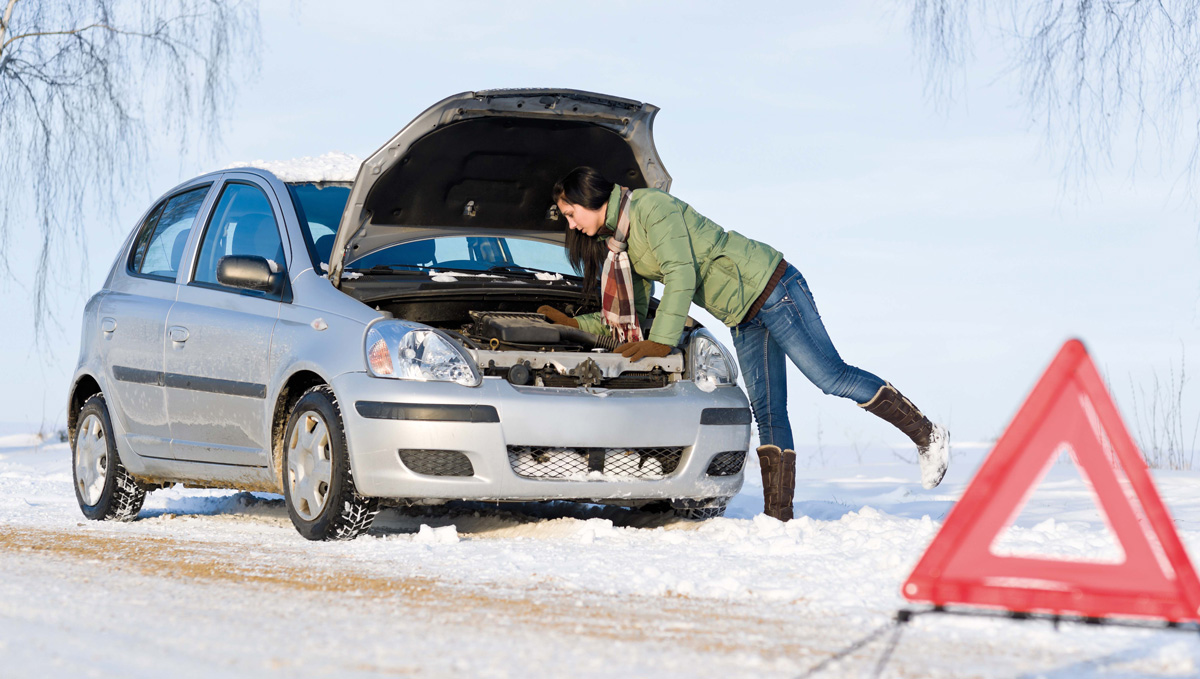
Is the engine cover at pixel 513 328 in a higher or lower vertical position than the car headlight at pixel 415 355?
higher

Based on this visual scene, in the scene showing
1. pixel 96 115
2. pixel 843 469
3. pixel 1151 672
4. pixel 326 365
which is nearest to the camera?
pixel 1151 672

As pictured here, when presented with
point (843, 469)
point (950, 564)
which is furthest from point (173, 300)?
point (843, 469)

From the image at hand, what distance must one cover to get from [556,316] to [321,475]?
1.44 m

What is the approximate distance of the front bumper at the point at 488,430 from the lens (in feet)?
17.9

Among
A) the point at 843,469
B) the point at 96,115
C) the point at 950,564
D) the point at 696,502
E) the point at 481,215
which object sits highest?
the point at 96,115

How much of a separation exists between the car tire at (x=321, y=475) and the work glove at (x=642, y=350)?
1376 mm

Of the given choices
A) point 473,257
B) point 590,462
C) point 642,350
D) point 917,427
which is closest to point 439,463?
point 590,462

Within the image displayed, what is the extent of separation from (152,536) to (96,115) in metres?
9.87

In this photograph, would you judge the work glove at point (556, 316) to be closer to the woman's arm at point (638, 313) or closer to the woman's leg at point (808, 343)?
the woman's arm at point (638, 313)

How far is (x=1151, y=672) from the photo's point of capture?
9.98 feet

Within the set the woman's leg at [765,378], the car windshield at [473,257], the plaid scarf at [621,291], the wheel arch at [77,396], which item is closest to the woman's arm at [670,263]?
the plaid scarf at [621,291]

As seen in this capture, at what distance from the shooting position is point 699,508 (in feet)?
20.9

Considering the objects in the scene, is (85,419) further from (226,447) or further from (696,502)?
(696,502)

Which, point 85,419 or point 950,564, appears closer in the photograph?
point 950,564
